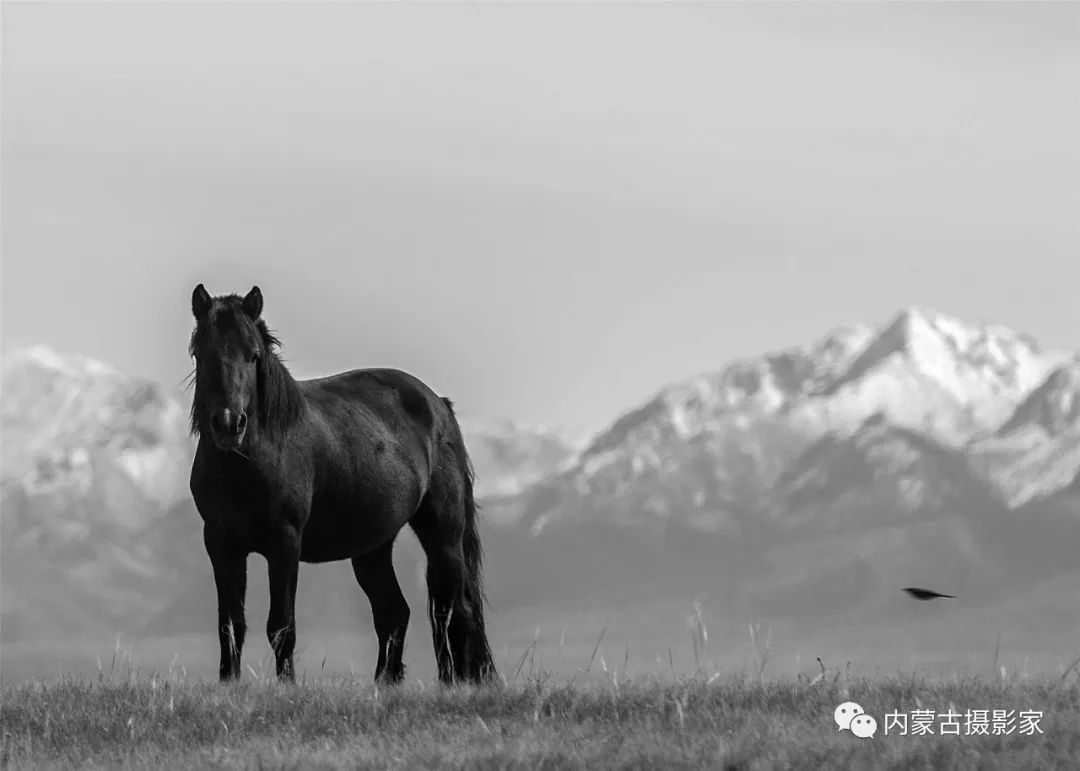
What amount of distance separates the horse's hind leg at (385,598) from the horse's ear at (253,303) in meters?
2.81

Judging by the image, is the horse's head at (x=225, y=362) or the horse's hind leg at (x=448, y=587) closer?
the horse's head at (x=225, y=362)

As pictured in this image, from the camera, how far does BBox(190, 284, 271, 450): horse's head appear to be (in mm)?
12539

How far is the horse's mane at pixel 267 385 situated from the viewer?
12.8 meters

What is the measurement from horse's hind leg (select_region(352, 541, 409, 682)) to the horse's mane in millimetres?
1985

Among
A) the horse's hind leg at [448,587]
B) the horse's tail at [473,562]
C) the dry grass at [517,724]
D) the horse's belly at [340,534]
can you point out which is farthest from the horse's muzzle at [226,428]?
the horse's tail at [473,562]

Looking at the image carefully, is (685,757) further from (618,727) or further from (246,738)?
(246,738)

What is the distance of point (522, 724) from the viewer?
1125 cm

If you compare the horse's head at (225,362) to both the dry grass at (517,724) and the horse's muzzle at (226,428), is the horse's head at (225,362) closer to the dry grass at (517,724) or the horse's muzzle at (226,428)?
the horse's muzzle at (226,428)

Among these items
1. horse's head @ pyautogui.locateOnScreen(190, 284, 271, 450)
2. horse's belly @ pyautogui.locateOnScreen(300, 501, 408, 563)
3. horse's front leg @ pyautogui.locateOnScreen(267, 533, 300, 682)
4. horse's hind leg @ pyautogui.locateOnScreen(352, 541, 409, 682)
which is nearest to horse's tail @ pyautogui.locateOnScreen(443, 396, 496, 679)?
horse's hind leg @ pyautogui.locateOnScreen(352, 541, 409, 682)

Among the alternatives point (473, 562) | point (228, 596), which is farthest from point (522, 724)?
point (473, 562)

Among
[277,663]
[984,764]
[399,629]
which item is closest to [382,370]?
[399,629]

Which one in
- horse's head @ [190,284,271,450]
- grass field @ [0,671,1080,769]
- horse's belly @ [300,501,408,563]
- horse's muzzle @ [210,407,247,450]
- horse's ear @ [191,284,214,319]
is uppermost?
horse's ear @ [191,284,214,319]

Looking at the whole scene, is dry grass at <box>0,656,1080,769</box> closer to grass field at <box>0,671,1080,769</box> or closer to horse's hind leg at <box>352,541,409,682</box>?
grass field at <box>0,671,1080,769</box>

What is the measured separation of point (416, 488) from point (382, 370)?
4.47 ft
